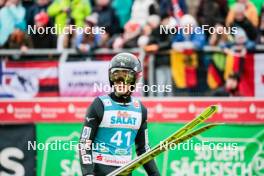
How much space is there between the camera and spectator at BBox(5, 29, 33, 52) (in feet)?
49.9

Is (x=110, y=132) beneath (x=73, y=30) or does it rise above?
beneath

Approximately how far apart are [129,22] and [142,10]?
0.32 meters

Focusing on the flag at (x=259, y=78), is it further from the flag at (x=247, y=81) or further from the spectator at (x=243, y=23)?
the spectator at (x=243, y=23)

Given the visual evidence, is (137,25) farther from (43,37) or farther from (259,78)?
(259,78)

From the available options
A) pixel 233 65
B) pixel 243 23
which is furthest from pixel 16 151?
pixel 243 23

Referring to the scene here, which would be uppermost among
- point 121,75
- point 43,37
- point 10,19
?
point 10,19

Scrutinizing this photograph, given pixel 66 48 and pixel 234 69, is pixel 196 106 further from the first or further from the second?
pixel 66 48

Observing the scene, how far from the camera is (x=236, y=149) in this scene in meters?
13.3

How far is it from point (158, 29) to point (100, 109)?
601 cm

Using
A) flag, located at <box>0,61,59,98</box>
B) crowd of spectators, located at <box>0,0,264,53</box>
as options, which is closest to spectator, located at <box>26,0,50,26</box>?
crowd of spectators, located at <box>0,0,264,53</box>

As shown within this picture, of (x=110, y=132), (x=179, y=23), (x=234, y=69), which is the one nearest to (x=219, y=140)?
(x=234, y=69)

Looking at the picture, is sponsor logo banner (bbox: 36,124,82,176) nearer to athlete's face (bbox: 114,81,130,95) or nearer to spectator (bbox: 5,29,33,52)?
spectator (bbox: 5,29,33,52)

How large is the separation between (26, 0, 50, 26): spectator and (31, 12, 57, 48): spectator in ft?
0.59

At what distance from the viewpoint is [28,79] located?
1480 cm
